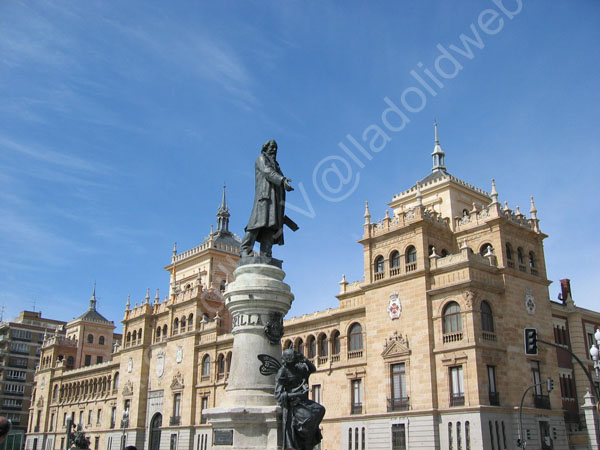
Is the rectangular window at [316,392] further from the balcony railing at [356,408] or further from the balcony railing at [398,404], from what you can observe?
the balcony railing at [398,404]

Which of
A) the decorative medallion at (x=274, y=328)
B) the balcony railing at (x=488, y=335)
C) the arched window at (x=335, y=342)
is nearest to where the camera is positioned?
the decorative medallion at (x=274, y=328)

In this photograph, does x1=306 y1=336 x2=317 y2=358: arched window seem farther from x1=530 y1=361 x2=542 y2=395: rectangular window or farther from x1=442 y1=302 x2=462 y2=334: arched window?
x1=530 y1=361 x2=542 y2=395: rectangular window

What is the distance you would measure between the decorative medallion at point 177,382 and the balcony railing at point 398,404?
2413 cm

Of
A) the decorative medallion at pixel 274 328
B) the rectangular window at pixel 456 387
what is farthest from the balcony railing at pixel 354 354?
the decorative medallion at pixel 274 328

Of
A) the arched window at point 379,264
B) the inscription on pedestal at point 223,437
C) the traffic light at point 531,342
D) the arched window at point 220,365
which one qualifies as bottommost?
the inscription on pedestal at point 223,437

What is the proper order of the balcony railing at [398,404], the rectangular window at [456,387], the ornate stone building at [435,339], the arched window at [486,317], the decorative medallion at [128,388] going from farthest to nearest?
the decorative medallion at [128,388]
the balcony railing at [398,404]
the arched window at [486,317]
the ornate stone building at [435,339]
the rectangular window at [456,387]

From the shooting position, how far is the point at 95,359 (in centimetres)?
8188

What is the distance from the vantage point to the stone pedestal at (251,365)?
12.2 m

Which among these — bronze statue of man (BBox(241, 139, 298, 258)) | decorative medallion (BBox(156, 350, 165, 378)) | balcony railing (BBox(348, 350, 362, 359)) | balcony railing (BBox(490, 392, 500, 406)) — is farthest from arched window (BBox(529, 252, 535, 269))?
decorative medallion (BBox(156, 350, 165, 378))

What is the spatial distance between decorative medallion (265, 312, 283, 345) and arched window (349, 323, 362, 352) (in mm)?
27347

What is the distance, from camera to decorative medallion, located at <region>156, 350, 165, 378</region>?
187 ft

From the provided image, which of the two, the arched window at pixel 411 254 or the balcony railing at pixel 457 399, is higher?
the arched window at pixel 411 254

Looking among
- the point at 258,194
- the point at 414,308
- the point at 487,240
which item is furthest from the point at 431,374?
the point at 258,194

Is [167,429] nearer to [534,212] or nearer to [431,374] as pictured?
[431,374]
